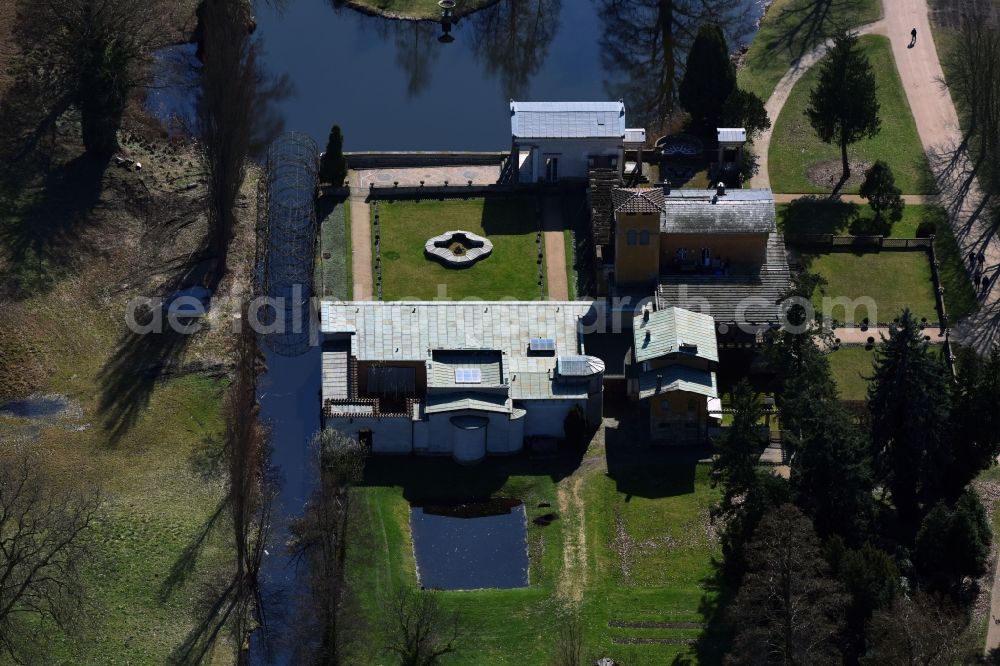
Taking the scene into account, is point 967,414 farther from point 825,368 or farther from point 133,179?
point 133,179

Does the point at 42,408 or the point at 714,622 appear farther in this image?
the point at 42,408

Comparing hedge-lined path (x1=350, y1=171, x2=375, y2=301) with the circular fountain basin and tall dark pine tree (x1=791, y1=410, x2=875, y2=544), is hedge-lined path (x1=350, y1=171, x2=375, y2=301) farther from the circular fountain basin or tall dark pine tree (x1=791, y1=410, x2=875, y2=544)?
tall dark pine tree (x1=791, y1=410, x2=875, y2=544)

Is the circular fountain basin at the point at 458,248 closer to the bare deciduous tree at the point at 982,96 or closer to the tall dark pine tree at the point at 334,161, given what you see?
the tall dark pine tree at the point at 334,161

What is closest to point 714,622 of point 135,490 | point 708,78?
point 135,490

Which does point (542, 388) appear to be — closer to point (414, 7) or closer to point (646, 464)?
point (646, 464)

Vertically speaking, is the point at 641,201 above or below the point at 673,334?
above

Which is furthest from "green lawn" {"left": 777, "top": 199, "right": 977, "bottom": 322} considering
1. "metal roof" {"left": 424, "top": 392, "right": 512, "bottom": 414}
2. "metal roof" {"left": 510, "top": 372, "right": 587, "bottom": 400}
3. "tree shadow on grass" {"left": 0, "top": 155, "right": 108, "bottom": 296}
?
"tree shadow on grass" {"left": 0, "top": 155, "right": 108, "bottom": 296}

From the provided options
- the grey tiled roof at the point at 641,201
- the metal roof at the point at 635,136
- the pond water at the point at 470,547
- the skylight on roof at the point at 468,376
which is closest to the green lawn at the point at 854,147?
the metal roof at the point at 635,136
